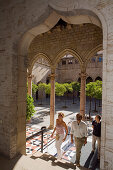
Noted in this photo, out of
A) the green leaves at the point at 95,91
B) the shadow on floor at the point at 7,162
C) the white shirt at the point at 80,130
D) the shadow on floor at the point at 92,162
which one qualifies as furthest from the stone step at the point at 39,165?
the green leaves at the point at 95,91

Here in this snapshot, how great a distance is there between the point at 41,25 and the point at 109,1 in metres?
1.28

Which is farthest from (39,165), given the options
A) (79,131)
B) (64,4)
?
(64,4)

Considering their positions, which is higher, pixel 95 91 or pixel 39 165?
pixel 95 91

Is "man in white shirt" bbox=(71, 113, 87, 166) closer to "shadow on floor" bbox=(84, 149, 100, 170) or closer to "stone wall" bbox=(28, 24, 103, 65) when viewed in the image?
"shadow on floor" bbox=(84, 149, 100, 170)

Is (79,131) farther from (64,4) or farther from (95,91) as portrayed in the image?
(95,91)

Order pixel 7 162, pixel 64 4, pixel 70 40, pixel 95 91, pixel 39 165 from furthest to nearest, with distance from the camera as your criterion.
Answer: pixel 95 91 → pixel 70 40 → pixel 7 162 → pixel 39 165 → pixel 64 4

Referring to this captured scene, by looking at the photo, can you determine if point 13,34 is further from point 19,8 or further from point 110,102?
point 110,102

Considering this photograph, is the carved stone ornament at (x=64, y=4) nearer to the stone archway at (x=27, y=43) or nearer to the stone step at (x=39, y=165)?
the stone archway at (x=27, y=43)

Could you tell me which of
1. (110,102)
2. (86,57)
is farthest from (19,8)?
(86,57)

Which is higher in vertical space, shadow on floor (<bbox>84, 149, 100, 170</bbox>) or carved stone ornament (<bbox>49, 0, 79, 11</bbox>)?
carved stone ornament (<bbox>49, 0, 79, 11</bbox>)

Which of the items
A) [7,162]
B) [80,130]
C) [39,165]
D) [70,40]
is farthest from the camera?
[70,40]

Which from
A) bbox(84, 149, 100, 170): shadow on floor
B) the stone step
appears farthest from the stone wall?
the stone step

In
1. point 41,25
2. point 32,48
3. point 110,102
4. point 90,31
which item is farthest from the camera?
point 32,48

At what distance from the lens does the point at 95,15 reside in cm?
204
